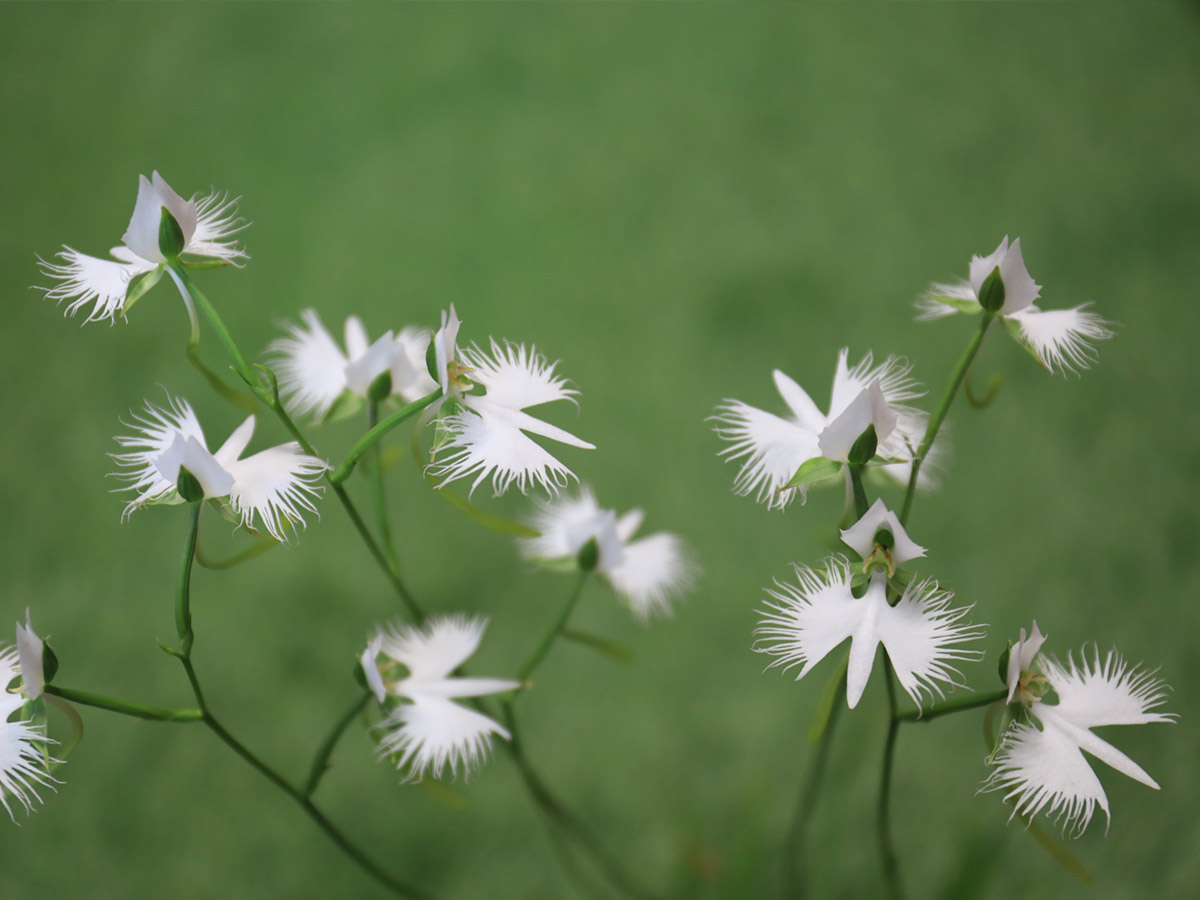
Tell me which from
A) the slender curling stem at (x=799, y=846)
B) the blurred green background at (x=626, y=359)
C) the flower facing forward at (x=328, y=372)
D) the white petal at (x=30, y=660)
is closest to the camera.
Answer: the white petal at (x=30, y=660)

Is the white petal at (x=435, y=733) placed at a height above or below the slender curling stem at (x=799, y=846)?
below

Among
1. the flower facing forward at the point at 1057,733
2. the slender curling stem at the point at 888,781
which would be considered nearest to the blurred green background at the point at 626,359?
the slender curling stem at the point at 888,781

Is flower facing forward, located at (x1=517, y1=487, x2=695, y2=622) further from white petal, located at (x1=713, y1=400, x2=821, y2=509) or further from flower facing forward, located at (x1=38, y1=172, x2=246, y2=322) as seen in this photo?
flower facing forward, located at (x1=38, y1=172, x2=246, y2=322)

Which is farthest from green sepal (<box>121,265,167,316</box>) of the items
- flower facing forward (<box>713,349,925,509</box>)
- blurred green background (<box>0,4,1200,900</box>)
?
blurred green background (<box>0,4,1200,900</box>)

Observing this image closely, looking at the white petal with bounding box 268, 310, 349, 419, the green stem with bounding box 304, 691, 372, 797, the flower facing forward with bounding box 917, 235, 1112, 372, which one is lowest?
the green stem with bounding box 304, 691, 372, 797

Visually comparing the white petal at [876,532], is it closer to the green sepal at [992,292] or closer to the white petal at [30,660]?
the green sepal at [992,292]

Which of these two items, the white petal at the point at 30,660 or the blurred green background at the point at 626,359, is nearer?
the white petal at the point at 30,660

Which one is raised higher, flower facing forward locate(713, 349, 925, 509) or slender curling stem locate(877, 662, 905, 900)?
flower facing forward locate(713, 349, 925, 509)
